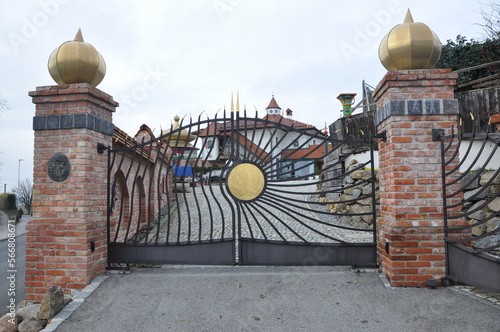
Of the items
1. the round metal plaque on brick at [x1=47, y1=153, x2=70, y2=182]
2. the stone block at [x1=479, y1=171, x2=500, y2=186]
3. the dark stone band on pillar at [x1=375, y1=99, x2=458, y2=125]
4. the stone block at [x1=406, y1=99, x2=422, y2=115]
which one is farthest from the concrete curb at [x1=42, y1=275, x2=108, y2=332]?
the stone block at [x1=479, y1=171, x2=500, y2=186]

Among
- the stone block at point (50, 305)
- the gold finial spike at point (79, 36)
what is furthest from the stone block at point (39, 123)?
the stone block at point (50, 305)

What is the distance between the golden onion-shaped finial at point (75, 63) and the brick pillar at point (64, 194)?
144 mm

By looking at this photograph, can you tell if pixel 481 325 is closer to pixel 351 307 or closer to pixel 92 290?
pixel 351 307

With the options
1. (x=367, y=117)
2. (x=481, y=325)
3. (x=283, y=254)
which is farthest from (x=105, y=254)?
(x=367, y=117)

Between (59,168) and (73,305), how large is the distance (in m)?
1.51

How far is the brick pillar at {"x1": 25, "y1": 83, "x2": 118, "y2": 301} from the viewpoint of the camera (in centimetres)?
379

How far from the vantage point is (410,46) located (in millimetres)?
3627

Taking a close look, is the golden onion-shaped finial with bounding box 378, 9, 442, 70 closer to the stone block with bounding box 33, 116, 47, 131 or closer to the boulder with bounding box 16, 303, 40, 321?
the stone block with bounding box 33, 116, 47, 131

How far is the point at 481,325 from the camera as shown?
2.82 metres

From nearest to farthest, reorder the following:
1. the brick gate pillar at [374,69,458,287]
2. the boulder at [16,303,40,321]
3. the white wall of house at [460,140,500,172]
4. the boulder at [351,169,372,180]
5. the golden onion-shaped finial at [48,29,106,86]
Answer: the boulder at [16,303,40,321], the brick gate pillar at [374,69,458,287], the golden onion-shaped finial at [48,29,106,86], the white wall of house at [460,140,500,172], the boulder at [351,169,372,180]

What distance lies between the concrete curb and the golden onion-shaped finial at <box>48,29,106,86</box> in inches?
92.8

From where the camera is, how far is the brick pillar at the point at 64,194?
3.79 m

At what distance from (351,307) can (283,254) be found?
3.30 ft

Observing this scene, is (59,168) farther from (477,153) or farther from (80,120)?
(477,153)
